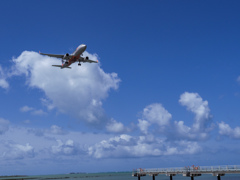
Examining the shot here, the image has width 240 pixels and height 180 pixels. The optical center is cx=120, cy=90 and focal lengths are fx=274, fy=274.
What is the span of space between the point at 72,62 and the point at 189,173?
35718 mm

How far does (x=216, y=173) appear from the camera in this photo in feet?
161

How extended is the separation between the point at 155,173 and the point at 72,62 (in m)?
31.7

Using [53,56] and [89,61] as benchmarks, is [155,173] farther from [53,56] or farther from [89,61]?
[53,56]

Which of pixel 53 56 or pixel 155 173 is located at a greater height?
pixel 53 56

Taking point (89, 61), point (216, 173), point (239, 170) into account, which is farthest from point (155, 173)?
point (89, 61)

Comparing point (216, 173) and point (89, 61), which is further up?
point (89, 61)

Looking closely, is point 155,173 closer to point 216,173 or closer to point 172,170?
point 172,170

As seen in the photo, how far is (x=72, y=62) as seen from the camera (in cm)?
6525

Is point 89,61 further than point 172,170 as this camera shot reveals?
Yes

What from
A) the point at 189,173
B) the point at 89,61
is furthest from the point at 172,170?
the point at 89,61

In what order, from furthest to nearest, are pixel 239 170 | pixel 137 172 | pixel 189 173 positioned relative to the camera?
1. pixel 137 172
2. pixel 189 173
3. pixel 239 170

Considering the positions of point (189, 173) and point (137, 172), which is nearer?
point (189, 173)

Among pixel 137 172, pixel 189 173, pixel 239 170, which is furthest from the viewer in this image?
pixel 137 172

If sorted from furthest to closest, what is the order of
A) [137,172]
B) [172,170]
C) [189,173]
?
[137,172] < [172,170] < [189,173]
